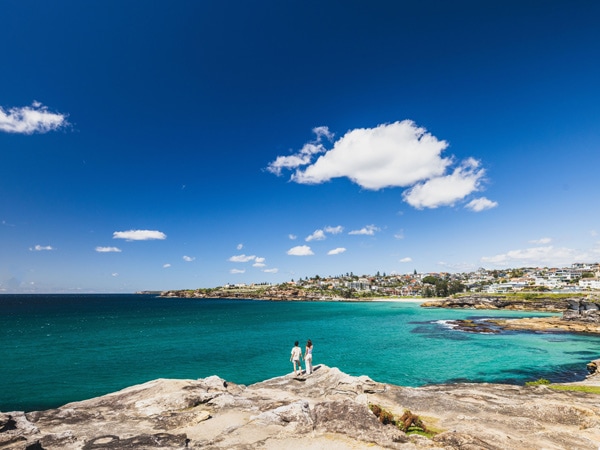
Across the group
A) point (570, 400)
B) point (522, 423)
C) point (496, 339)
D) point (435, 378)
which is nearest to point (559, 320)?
point (496, 339)

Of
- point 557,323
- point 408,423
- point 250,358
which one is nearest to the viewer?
point 408,423

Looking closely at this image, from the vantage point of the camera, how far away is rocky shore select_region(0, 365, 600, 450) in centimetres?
1195

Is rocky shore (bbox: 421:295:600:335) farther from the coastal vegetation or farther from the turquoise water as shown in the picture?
the coastal vegetation

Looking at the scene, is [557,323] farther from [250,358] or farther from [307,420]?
[307,420]

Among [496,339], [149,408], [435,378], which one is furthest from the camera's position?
[496,339]

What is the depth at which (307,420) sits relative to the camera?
44.0 ft

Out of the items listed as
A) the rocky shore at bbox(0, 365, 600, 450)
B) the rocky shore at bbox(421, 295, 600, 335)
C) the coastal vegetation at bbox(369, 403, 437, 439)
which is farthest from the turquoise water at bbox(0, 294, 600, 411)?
the coastal vegetation at bbox(369, 403, 437, 439)

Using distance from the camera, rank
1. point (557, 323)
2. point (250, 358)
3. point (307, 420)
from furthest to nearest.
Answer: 1. point (557, 323)
2. point (250, 358)
3. point (307, 420)

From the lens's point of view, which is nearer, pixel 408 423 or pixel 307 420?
pixel 307 420

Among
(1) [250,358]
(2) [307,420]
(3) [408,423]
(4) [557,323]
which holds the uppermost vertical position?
(2) [307,420]

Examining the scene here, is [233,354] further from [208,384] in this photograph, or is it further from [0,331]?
[0,331]

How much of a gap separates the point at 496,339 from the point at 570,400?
154ft

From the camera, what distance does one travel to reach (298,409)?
14352mm

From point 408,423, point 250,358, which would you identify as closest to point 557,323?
point 250,358
